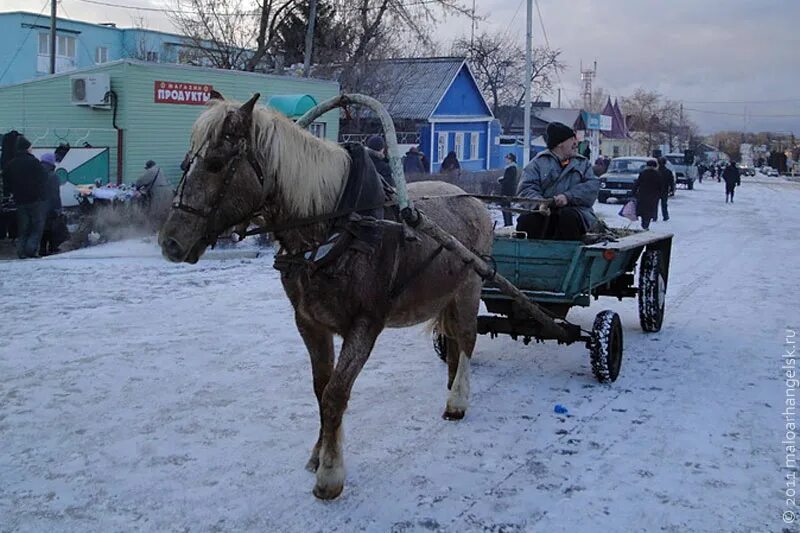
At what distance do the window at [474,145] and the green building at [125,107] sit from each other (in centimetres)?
1917

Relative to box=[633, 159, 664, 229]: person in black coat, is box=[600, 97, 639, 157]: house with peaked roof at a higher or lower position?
higher

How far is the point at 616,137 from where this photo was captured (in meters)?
87.6

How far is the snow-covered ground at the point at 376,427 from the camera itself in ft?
14.2

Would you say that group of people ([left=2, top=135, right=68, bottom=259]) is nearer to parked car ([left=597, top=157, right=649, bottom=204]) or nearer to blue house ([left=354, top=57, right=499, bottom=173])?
parked car ([left=597, top=157, right=649, bottom=204])

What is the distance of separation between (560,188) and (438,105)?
30.2 m

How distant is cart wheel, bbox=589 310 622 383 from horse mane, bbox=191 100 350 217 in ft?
9.79

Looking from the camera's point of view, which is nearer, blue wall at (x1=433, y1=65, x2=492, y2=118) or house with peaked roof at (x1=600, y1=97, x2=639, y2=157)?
blue wall at (x1=433, y1=65, x2=492, y2=118)

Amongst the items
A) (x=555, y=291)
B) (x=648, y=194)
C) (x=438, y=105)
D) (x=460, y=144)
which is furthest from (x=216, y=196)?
(x=460, y=144)

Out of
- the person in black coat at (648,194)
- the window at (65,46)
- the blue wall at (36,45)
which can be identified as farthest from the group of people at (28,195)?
the window at (65,46)

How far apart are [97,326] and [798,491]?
6.35 meters

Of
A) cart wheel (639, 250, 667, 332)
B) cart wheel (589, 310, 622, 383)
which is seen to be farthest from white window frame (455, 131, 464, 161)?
cart wheel (589, 310, 622, 383)

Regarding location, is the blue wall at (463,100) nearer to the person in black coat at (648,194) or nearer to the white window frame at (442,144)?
the white window frame at (442,144)

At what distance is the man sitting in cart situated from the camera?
7.14 m

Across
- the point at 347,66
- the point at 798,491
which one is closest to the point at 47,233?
the point at 798,491
